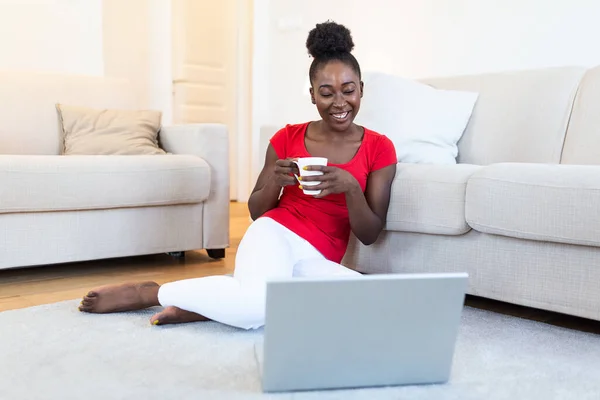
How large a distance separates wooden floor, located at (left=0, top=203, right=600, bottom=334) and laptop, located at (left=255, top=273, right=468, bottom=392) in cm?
80

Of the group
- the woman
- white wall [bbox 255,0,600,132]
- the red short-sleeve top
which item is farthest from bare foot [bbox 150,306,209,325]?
white wall [bbox 255,0,600,132]

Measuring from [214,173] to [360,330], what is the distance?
166cm

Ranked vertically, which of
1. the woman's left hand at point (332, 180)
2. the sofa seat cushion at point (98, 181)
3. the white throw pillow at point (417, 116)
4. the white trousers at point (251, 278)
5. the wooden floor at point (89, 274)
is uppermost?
the white throw pillow at point (417, 116)

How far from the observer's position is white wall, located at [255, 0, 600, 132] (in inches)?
116

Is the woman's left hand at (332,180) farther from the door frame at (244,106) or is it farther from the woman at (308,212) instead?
the door frame at (244,106)

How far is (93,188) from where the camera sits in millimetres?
2332

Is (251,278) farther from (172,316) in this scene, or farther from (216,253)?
(216,253)

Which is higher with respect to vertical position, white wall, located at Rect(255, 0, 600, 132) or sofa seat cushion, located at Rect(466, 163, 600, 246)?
white wall, located at Rect(255, 0, 600, 132)

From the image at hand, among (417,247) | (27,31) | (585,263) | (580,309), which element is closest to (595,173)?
(585,263)

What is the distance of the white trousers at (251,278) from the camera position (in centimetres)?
156

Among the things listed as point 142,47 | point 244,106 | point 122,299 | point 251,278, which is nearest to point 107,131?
point 122,299

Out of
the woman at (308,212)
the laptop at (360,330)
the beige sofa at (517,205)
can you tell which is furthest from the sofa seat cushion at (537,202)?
the laptop at (360,330)

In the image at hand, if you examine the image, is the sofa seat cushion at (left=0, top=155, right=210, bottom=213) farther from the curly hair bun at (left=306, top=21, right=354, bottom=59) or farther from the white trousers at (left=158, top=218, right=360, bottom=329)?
the curly hair bun at (left=306, top=21, right=354, bottom=59)

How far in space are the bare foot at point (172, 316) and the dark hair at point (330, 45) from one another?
720mm
